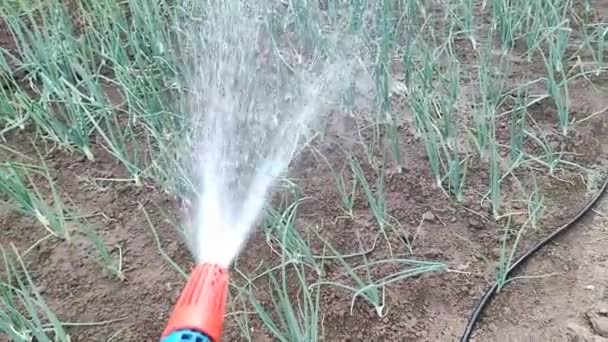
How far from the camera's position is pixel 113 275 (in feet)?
5.45

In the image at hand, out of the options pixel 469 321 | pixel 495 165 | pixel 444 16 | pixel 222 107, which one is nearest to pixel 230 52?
pixel 222 107

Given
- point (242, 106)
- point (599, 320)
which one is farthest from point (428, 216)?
point (242, 106)

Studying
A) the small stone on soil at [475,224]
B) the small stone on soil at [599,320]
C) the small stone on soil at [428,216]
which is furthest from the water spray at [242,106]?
the small stone on soil at [599,320]

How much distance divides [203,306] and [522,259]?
871 mm

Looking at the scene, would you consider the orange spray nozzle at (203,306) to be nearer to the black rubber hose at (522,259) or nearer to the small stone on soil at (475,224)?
the black rubber hose at (522,259)

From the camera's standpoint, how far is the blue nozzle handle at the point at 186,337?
1044 mm

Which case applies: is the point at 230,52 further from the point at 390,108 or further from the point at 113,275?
the point at 113,275

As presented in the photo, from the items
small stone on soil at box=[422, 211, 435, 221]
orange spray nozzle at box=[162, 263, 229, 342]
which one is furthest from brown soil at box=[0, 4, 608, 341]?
orange spray nozzle at box=[162, 263, 229, 342]

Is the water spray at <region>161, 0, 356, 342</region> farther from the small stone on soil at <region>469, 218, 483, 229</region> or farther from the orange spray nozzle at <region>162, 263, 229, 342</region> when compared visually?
the small stone on soil at <region>469, 218, 483, 229</region>

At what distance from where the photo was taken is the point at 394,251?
5.50 ft

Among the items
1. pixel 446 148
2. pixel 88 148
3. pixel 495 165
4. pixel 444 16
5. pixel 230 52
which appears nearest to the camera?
pixel 495 165

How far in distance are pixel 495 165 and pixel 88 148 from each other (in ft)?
3.65

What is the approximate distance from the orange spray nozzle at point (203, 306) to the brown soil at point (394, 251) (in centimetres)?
25

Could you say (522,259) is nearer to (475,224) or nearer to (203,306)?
(475,224)
